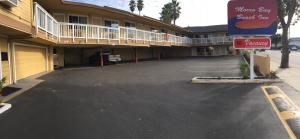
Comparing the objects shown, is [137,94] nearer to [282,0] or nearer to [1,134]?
[1,134]

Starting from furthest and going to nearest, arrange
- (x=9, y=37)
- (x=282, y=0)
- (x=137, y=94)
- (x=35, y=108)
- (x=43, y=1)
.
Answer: (x=282, y=0) → (x=43, y=1) → (x=9, y=37) → (x=137, y=94) → (x=35, y=108)

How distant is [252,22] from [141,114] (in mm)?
8823

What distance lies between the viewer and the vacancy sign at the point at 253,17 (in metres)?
14.3

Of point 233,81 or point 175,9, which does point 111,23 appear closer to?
point 233,81

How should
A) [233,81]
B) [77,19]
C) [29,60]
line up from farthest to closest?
[77,19]
[29,60]
[233,81]

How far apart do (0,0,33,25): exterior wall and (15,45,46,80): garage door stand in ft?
7.18

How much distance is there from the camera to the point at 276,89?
449 inches

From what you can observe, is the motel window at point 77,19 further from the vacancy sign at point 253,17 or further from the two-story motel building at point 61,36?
the vacancy sign at point 253,17

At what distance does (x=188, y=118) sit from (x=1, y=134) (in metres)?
4.04

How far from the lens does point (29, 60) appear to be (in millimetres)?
15570

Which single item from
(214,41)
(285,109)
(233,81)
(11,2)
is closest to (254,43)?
(233,81)

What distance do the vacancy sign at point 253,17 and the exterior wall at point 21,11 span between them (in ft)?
28.6

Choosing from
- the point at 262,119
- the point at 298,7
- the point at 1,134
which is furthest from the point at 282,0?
the point at 1,134

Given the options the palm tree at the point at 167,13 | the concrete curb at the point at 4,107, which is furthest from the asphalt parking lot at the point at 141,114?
the palm tree at the point at 167,13
